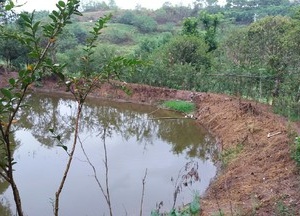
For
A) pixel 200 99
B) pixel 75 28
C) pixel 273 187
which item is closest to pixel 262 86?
pixel 200 99

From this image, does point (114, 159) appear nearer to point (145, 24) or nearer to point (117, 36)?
point (117, 36)

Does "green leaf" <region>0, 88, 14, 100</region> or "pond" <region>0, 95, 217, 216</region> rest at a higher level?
"green leaf" <region>0, 88, 14, 100</region>

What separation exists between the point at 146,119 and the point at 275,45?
4916 millimetres

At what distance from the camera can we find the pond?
21.0 feet

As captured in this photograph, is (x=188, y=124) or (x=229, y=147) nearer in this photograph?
(x=229, y=147)

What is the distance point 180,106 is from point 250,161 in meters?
6.23

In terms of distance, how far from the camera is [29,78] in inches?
48.3

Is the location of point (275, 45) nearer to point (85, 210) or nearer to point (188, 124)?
point (188, 124)

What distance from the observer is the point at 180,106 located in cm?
1331

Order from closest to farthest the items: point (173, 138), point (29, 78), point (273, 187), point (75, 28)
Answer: point (29, 78), point (273, 187), point (173, 138), point (75, 28)

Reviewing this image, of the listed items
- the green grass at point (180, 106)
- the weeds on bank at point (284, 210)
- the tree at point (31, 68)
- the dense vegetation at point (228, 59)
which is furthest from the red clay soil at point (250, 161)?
the tree at point (31, 68)

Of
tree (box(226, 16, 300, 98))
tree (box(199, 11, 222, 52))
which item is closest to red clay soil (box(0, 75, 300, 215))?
tree (box(226, 16, 300, 98))

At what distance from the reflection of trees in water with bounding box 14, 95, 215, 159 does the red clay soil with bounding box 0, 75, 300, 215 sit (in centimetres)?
58

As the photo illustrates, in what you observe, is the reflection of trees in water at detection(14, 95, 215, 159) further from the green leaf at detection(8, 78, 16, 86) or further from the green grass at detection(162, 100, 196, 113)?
the green leaf at detection(8, 78, 16, 86)
